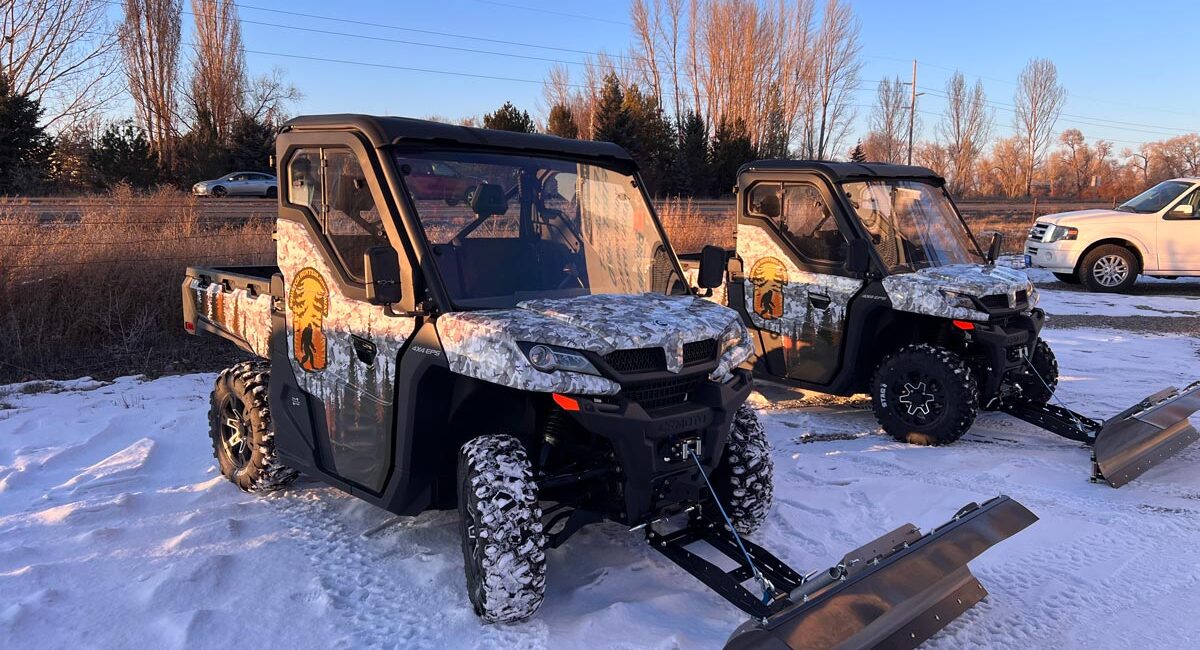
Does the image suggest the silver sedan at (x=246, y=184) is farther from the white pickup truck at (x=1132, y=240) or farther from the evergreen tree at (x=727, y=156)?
the white pickup truck at (x=1132, y=240)

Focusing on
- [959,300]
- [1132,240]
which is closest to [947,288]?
[959,300]

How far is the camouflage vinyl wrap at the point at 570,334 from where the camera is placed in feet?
10.6

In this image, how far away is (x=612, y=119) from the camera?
39156 mm

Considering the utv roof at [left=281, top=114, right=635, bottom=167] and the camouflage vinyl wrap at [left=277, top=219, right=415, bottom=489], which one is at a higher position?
the utv roof at [left=281, top=114, right=635, bottom=167]

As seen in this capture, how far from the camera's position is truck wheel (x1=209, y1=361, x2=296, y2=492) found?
15.5 ft

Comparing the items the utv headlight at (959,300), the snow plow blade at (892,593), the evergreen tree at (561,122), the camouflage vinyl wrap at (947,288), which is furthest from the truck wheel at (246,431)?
the evergreen tree at (561,122)

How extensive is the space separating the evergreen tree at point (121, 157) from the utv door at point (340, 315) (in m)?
30.9

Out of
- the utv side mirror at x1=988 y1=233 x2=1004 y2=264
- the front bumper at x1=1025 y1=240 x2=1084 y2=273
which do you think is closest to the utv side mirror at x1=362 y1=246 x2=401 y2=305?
the utv side mirror at x1=988 y1=233 x2=1004 y2=264

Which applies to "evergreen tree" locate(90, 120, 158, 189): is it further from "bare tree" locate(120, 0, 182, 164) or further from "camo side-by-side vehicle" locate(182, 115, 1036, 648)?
"camo side-by-side vehicle" locate(182, 115, 1036, 648)

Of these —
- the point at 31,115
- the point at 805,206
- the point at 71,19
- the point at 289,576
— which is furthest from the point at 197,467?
the point at 31,115

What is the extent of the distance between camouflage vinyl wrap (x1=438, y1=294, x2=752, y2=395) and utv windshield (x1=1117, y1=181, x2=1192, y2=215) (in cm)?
1402

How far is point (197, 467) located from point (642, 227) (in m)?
3.35

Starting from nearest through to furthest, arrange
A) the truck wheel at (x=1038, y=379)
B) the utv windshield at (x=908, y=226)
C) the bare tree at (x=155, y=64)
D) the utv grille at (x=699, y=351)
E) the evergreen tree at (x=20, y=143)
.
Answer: the utv grille at (x=699, y=351) < the truck wheel at (x=1038, y=379) < the utv windshield at (x=908, y=226) < the evergreen tree at (x=20, y=143) < the bare tree at (x=155, y=64)

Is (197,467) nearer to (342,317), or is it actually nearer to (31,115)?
(342,317)
